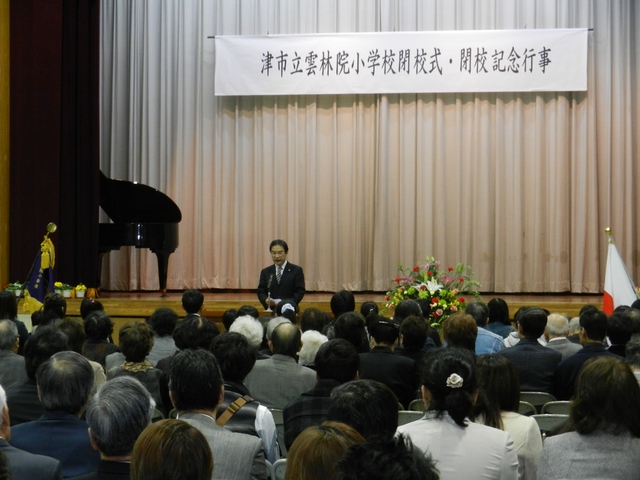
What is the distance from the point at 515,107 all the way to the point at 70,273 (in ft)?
20.0

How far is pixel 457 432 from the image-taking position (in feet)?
9.14

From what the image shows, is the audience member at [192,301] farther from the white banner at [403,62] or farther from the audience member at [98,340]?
the white banner at [403,62]

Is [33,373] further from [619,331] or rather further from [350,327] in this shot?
[619,331]

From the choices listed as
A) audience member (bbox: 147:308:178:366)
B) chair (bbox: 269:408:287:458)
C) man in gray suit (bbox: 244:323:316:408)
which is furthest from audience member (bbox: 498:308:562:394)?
audience member (bbox: 147:308:178:366)

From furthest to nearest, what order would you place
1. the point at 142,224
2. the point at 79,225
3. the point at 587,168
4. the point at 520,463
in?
the point at 587,168
the point at 79,225
the point at 142,224
the point at 520,463

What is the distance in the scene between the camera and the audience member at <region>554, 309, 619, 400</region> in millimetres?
4680

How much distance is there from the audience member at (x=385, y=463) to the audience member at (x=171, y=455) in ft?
1.26

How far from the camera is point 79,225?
11.3m

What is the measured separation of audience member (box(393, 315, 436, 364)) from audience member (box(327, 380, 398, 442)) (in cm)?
223

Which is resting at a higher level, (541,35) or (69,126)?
(541,35)

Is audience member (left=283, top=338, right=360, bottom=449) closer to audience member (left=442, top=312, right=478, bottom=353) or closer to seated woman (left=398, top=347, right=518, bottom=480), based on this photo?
seated woman (left=398, top=347, right=518, bottom=480)

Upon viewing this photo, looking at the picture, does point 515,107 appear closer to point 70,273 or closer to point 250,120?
point 250,120

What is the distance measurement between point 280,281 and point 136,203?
9.72 ft

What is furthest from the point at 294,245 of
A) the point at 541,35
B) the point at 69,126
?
the point at 541,35
